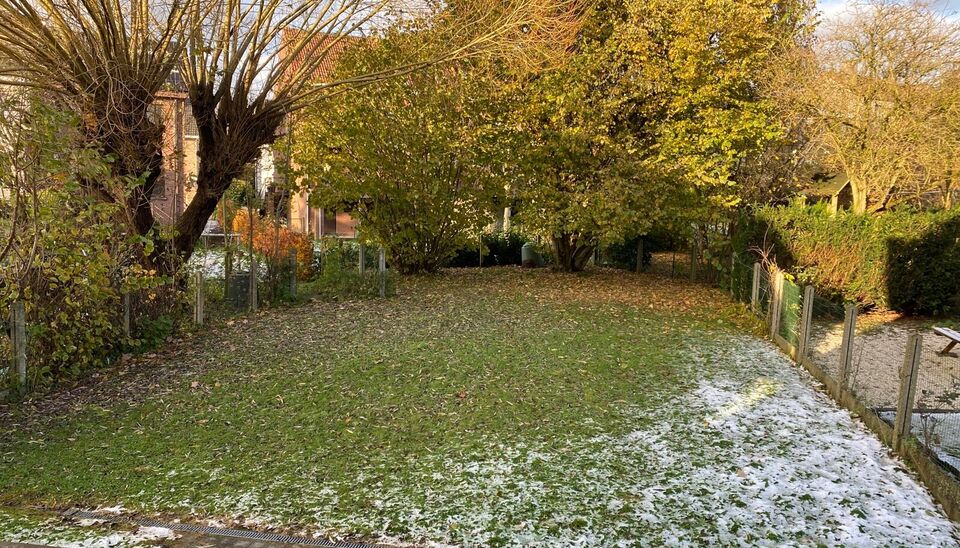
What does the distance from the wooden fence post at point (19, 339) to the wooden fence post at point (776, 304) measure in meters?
8.45

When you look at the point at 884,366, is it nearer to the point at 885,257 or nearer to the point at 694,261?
the point at 885,257

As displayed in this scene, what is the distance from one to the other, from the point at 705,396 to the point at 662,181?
7617 millimetres

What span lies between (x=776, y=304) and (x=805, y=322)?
1512 mm

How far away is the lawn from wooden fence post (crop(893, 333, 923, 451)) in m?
0.21

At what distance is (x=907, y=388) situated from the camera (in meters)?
4.50

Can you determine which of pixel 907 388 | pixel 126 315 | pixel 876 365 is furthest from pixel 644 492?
pixel 126 315

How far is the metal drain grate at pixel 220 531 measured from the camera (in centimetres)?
348

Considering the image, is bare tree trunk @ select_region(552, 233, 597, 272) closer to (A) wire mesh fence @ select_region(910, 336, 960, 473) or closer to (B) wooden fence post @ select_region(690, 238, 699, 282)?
(B) wooden fence post @ select_region(690, 238, 699, 282)

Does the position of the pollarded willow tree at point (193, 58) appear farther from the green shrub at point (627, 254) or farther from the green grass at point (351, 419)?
the green shrub at point (627, 254)

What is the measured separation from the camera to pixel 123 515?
3.77 metres

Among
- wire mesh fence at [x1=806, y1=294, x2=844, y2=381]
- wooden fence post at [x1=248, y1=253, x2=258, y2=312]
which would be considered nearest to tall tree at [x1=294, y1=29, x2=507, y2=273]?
wooden fence post at [x1=248, y1=253, x2=258, y2=312]

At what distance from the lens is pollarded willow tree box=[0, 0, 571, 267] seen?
7379 mm

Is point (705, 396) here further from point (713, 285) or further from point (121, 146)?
point (713, 285)

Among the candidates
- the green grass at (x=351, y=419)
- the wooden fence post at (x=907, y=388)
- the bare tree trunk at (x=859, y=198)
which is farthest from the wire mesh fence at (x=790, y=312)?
the bare tree trunk at (x=859, y=198)
